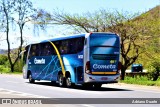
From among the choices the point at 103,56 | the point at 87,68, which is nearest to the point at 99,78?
the point at 87,68

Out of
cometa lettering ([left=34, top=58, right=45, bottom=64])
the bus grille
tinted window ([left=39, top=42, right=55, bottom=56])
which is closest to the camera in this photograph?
the bus grille

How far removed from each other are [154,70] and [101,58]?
10.1 m

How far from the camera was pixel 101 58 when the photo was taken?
24.6 metres

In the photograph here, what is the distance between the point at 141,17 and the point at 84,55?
35.2ft

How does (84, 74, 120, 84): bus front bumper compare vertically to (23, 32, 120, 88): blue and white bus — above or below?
below

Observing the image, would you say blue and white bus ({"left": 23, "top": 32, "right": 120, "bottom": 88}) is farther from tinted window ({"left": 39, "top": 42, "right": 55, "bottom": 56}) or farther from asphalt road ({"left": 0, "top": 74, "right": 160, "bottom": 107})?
asphalt road ({"left": 0, "top": 74, "right": 160, "bottom": 107})

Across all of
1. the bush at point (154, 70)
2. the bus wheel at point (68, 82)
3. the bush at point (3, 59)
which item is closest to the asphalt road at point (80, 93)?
the bus wheel at point (68, 82)

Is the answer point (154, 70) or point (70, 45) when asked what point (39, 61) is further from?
point (154, 70)

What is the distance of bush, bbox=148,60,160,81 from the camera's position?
33406mm

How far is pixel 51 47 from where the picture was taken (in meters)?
28.8

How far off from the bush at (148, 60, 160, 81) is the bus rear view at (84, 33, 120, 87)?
29.8 feet

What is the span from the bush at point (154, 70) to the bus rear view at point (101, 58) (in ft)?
29.8

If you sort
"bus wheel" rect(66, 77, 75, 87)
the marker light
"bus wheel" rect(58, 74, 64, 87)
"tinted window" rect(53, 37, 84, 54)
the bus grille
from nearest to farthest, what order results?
the marker light, the bus grille, "tinted window" rect(53, 37, 84, 54), "bus wheel" rect(66, 77, 75, 87), "bus wheel" rect(58, 74, 64, 87)

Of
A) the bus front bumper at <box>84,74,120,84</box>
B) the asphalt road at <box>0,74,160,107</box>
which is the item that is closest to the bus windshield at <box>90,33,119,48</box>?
the bus front bumper at <box>84,74,120,84</box>
